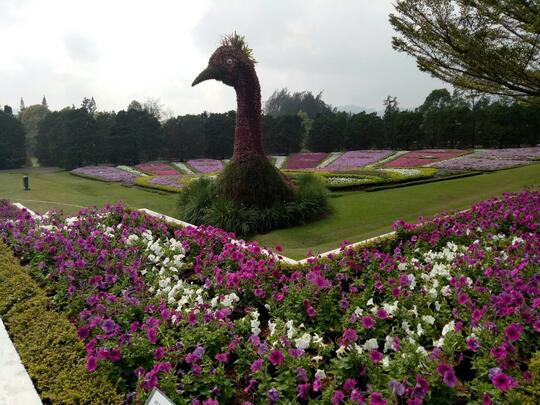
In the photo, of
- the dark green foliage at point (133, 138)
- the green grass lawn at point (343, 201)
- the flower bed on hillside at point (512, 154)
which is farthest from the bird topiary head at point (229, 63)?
the dark green foliage at point (133, 138)

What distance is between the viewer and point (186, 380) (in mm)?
2553

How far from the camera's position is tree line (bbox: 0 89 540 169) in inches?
909

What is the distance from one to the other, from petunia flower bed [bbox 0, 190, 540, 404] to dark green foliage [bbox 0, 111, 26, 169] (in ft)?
66.5

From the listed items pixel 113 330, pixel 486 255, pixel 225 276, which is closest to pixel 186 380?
pixel 113 330

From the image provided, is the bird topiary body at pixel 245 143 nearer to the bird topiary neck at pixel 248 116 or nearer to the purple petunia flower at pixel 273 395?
the bird topiary neck at pixel 248 116

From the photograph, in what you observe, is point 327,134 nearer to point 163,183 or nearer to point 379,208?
point 163,183

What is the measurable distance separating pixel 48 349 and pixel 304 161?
22119 mm

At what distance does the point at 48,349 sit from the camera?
3258 millimetres

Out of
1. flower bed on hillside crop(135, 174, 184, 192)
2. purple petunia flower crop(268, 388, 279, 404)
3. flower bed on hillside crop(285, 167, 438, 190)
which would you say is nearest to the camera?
purple petunia flower crop(268, 388, 279, 404)

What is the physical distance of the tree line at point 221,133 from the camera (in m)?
23.1

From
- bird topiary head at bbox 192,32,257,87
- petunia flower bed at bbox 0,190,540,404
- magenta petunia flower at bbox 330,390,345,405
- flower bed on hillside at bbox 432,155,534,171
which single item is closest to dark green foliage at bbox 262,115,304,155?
flower bed on hillside at bbox 432,155,534,171

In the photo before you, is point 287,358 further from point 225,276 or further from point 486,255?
point 486,255

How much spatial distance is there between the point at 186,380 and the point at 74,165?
76.0ft

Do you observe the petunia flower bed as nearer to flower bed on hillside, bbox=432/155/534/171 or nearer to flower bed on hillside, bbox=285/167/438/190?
flower bed on hillside, bbox=285/167/438/190
